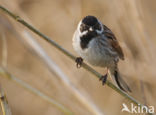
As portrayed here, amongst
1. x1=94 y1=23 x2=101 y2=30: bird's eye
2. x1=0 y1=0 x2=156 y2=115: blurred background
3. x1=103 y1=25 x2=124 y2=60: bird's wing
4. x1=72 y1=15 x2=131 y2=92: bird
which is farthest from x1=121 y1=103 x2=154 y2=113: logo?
x1=94 y1=23 x2=101 y2=30: bird's eye

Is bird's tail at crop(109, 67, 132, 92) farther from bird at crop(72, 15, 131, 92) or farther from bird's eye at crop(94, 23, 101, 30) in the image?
bird's eye at crop(94, 23, 101, 30)

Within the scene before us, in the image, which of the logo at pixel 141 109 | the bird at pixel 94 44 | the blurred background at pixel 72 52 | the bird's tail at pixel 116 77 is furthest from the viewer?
the bird's tail at pixel 116 77

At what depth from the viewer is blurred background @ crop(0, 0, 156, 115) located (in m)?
2.52

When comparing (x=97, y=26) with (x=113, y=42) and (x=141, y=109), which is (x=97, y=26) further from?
(x=141, y=109)

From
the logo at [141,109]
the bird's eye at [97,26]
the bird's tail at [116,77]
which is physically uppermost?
the bird's eye at [97,26]

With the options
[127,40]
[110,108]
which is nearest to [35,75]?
[110,108]

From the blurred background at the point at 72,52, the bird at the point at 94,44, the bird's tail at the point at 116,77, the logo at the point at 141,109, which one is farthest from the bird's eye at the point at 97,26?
the logo at the point at 141,109

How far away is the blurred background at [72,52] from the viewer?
2523mm

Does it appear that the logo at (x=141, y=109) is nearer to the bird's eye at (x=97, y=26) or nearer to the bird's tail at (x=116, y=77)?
the bird's tail at (x=116, y=77)

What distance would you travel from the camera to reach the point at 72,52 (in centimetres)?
347

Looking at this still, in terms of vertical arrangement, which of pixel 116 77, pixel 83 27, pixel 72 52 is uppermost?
pixel 72 52

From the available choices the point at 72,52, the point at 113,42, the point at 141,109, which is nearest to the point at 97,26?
the point at 113,42

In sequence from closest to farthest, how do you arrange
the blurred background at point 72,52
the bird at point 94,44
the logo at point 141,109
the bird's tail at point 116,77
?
the logo at point 141,109 < the bird at point 94,44 < the blurred background at point 72,52 < the bird's tail at point 116,77

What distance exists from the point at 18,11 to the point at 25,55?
1104mm
